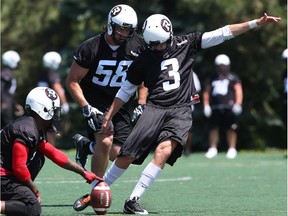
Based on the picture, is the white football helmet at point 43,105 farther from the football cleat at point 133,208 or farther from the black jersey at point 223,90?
the black jersey at point 223,90

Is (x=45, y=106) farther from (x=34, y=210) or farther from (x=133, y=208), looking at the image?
(x=133, y=208)

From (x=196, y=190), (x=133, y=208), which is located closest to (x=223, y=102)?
(x=196, y=190)

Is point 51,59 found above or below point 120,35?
below

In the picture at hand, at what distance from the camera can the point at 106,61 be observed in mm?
9492

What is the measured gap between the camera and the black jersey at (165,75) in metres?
8.70

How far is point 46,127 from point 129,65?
1792 millimetres

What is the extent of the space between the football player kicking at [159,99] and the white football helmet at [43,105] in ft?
3.56

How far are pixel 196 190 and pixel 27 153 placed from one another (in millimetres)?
3726

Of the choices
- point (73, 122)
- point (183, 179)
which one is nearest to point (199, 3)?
point (73, 122)

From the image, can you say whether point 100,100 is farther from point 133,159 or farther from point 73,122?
point 73,122

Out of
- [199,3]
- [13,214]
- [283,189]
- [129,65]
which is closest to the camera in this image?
[13,214]

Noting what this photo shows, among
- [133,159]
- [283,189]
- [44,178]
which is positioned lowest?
[44,178]

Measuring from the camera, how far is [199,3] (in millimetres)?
24406

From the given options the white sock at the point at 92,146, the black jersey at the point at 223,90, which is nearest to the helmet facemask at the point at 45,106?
the white sock at the point at 92,146
